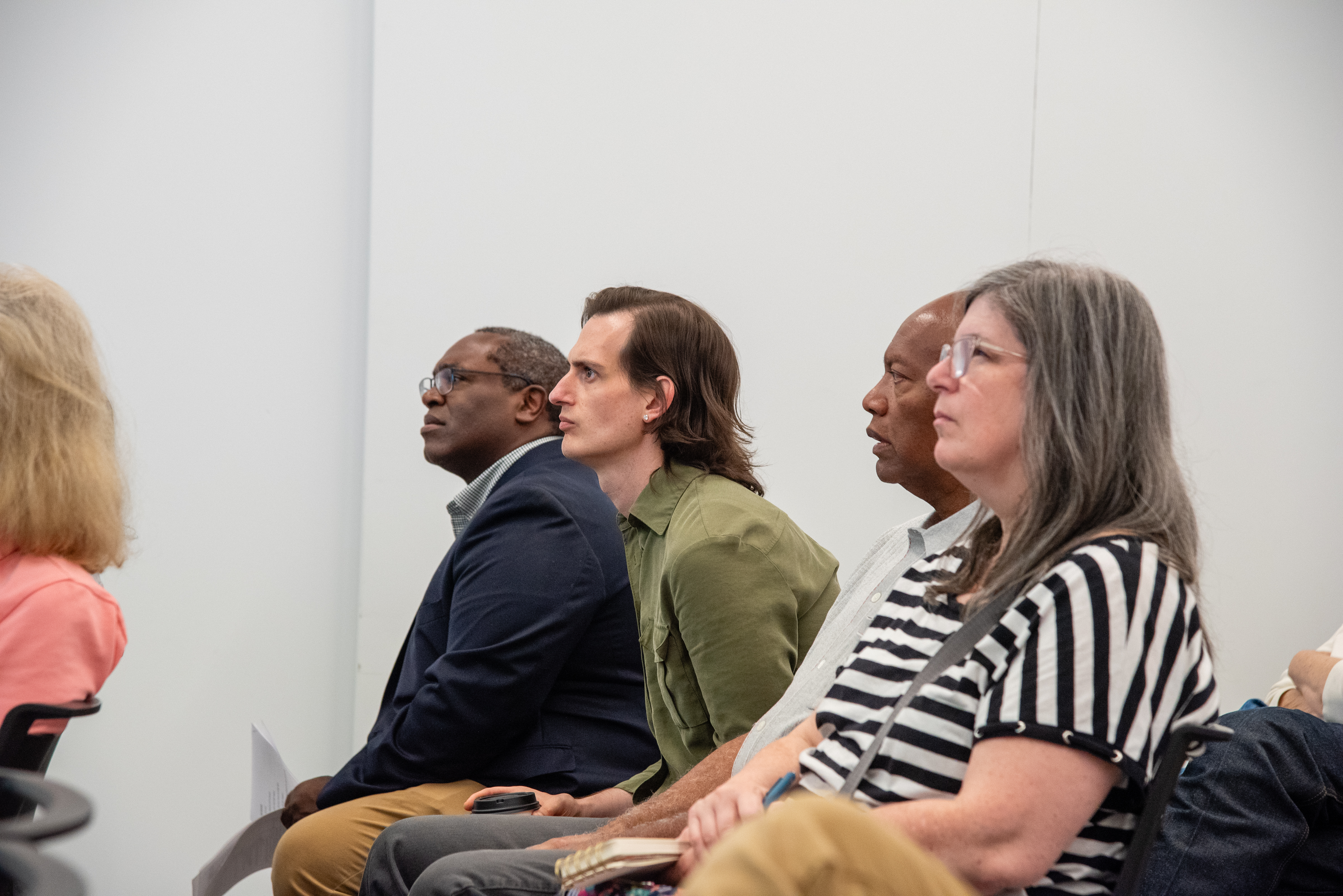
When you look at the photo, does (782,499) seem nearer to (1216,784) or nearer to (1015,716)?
(1216,784)

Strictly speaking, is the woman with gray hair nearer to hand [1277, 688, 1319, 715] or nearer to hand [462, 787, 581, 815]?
hand [462, 787, 581, 815]

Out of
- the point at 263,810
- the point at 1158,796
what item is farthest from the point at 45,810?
the point at 263,810

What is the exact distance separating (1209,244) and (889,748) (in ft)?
7.97

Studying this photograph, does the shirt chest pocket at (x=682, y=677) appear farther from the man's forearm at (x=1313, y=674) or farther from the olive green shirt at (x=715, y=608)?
the man's forearm at (x=1313, y=674)

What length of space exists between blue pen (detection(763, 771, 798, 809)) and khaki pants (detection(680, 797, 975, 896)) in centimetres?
45

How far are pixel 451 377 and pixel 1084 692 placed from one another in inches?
82.7

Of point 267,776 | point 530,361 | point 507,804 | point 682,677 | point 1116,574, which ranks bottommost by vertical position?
point 267,776

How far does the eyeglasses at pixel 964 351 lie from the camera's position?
4.14 feet

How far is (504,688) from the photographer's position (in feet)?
6.87

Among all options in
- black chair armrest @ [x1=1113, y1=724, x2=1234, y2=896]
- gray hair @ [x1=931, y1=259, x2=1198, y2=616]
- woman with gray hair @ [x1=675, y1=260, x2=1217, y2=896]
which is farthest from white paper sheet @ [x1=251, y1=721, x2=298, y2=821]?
black chair armrest @ [x1=1113, y1=724, x2=1234, y2=896]

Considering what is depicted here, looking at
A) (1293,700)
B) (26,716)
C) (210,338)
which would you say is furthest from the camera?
(210,338)

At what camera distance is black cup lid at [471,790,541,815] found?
197 centimetres

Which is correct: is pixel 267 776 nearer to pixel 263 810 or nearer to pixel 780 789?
pixel 263 810

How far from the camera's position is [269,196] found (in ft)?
11.2
